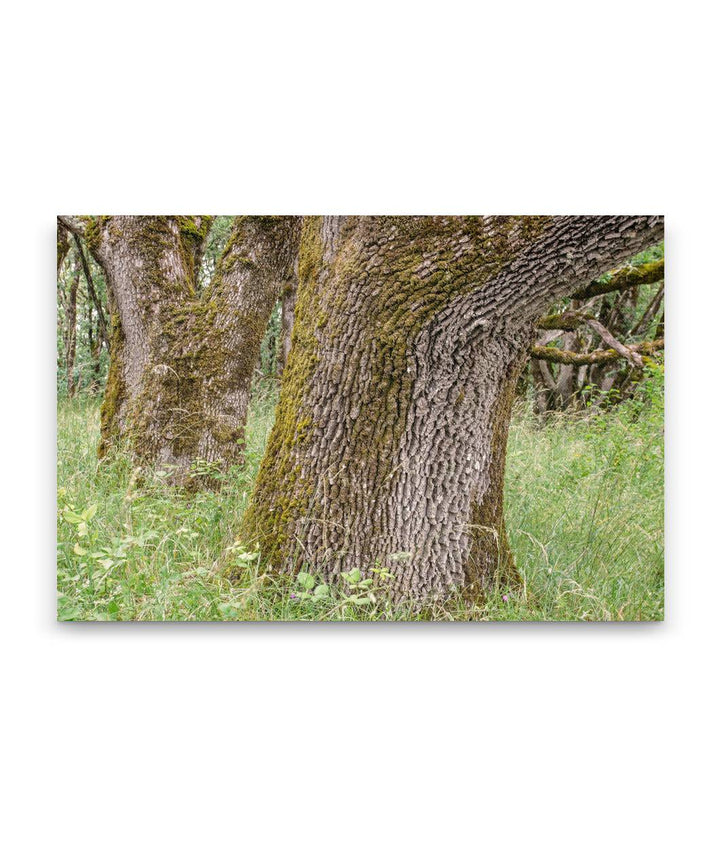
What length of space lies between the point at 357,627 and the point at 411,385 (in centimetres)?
88

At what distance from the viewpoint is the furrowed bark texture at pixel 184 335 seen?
9.46ft

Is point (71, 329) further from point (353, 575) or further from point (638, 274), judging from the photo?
point (638, 274)

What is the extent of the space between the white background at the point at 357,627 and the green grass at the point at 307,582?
9 centimetres

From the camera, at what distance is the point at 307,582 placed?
6.89 feet

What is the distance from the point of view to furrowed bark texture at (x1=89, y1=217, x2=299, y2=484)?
288cm

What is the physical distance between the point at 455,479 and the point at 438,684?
0.78 m

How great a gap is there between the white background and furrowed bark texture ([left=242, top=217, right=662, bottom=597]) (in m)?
0.29

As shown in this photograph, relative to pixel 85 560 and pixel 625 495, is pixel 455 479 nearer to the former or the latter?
pixel 625 495

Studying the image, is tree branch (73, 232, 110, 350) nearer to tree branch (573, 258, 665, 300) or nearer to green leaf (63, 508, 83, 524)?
green leaf (63, 508, 83, 524)

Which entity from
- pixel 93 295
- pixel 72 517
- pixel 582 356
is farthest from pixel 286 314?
pixel 72 517

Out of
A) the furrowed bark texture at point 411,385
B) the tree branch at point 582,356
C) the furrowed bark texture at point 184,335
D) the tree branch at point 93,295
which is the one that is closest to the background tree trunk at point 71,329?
the tree branch at point 93,295

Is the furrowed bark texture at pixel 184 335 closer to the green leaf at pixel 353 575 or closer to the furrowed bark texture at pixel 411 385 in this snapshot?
the furrowed bark texture at pixel 411 385

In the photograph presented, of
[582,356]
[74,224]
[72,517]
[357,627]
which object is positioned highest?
[74,224]
